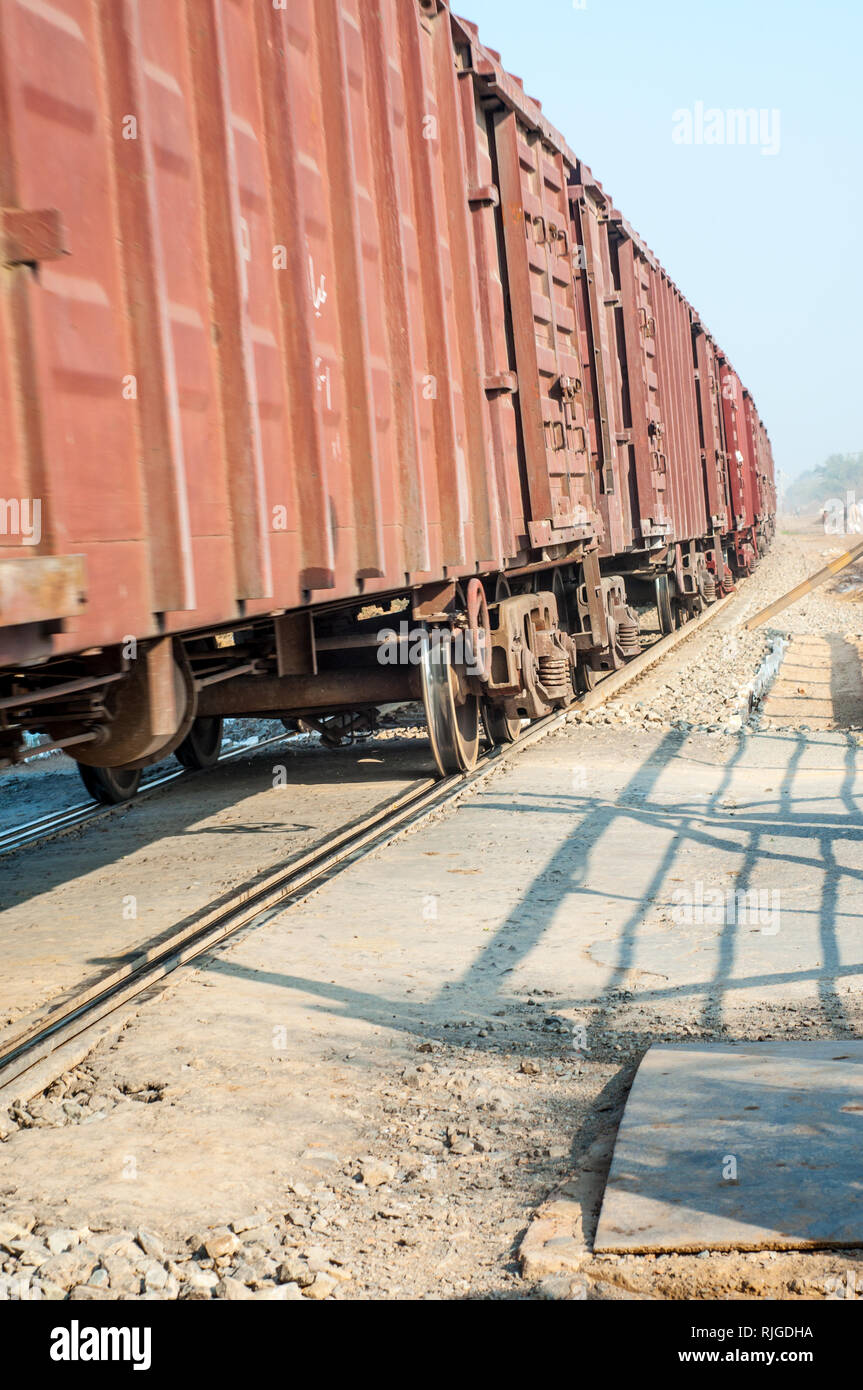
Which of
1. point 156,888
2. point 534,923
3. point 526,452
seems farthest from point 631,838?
point 526,452

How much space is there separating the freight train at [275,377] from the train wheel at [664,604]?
774cm

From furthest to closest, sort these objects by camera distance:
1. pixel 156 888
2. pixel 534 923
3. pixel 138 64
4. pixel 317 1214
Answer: pixel 156 888 < pixel 534 923 < pixel 138 64 < pixel 317 1214

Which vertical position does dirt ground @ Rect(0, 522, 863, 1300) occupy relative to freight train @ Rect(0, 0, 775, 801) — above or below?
below

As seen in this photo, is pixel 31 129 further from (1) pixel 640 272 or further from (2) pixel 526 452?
(1) pixel 640 272

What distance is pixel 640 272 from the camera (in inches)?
578

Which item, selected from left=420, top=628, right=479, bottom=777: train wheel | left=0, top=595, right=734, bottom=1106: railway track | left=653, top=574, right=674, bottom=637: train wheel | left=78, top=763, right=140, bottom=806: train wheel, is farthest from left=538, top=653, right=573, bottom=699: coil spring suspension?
left=653, top=574, right=674, bottom=637: train wheel

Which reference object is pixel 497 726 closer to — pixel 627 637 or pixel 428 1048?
pixel 627 637

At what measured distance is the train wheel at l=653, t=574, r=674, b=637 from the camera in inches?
733

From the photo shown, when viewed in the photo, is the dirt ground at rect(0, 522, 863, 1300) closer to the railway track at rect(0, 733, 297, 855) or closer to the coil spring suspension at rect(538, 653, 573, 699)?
the railway track at rect(0, 733, 297, 855)

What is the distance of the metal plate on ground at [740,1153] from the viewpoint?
265 cm

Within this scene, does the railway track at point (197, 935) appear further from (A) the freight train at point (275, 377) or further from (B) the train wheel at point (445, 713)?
(A) the freight train at point (275, 377)

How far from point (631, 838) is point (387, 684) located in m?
2.12

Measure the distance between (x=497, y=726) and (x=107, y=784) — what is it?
3.26 metres

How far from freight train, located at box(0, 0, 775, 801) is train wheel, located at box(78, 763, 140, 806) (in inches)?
1.5
